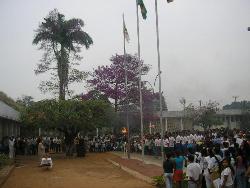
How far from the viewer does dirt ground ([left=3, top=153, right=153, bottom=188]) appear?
20.0 metres

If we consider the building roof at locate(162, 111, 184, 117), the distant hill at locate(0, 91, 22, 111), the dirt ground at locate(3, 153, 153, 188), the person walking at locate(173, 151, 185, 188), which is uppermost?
the distant hill at locate(0, 91, 22, 111)

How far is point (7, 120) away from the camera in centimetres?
4062

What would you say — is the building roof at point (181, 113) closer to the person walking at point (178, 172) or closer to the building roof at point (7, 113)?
the building roof at point (7, 113)

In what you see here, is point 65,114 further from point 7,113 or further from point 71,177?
point 71,177

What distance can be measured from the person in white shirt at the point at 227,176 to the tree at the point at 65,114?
2338cm

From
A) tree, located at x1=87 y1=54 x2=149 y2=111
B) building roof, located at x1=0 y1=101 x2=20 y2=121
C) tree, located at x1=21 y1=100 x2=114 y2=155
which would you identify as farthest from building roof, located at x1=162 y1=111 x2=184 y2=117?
tree, located at x1=21 y1=100 x2=114 y2=155

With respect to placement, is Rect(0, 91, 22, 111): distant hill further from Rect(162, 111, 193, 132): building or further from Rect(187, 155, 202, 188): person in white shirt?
Rect(187, 155, 202, 188): person in white shirt

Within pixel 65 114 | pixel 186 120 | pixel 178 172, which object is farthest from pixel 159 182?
pixel 186 120

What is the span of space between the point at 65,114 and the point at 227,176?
2390 centimetres

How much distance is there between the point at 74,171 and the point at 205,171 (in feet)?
44.7

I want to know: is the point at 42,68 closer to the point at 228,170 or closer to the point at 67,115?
the point at 67,115

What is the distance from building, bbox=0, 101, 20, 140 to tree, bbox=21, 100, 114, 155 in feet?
5.58

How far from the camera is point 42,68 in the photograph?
45188 millimetres

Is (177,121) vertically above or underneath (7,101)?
underneath
